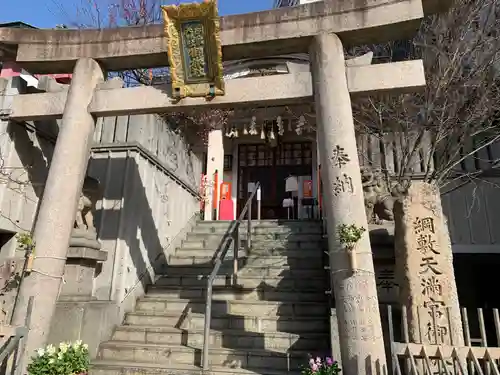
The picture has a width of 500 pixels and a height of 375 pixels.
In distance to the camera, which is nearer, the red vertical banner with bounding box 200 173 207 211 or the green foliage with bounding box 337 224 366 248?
the green foliage with bounding box 337 224 366 248

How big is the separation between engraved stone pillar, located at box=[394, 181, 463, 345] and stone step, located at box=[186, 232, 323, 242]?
11.5ft

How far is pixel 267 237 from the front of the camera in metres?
9.38

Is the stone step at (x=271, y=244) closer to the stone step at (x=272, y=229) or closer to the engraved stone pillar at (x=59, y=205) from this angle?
the stone step at (x=272, y=229)

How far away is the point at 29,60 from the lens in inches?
259

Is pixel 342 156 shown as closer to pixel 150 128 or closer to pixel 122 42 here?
pixel 122 42

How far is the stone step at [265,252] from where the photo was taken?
8273mm

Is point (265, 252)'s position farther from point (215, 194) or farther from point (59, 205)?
point (215, 194)

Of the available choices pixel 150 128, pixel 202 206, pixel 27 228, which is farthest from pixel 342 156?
pixel 202 206

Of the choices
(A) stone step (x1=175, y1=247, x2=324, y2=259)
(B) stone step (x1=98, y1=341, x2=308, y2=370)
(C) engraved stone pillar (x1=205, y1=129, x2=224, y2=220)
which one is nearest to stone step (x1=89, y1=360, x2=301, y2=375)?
(B) stone step (x1=98, y1=341, x2=308, y2=370)

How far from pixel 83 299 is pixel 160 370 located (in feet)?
6.35

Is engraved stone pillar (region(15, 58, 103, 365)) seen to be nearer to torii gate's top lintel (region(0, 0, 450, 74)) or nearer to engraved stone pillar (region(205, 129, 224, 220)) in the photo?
torii gate's top lintel (region(0, 0, 450, 74))

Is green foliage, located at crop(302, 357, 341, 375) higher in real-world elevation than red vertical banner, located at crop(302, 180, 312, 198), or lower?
lower

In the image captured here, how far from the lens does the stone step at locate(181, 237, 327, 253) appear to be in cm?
857

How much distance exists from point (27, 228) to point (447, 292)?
6703 mm
